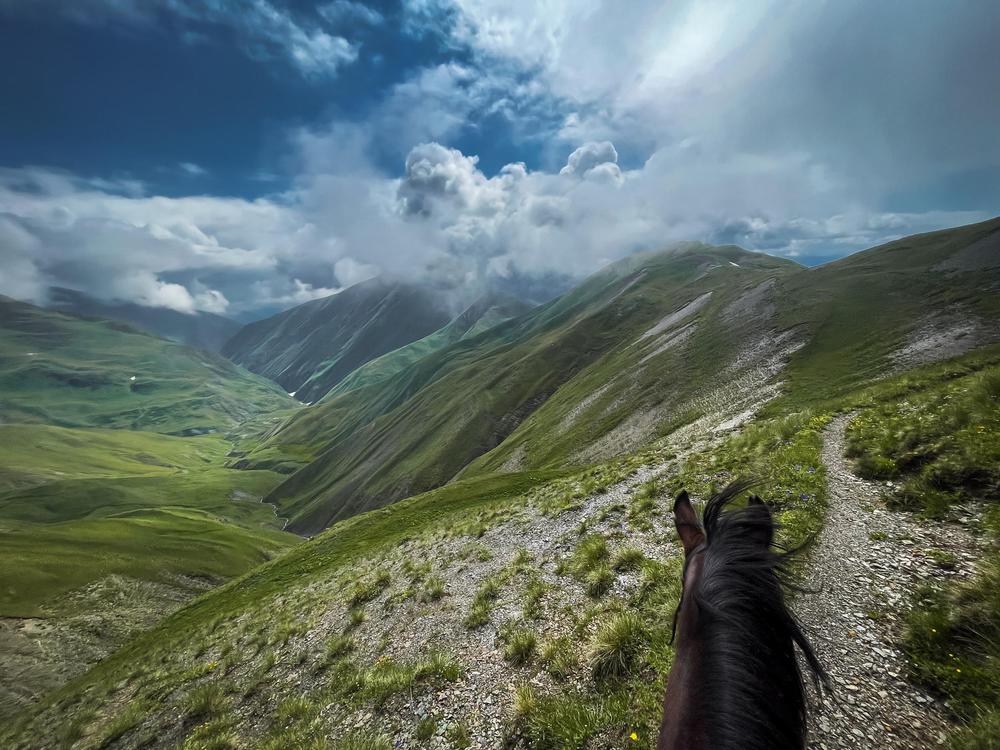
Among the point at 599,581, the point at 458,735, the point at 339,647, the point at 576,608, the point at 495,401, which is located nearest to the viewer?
the point at 458,735

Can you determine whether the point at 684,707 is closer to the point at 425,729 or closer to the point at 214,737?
the point at 425,729

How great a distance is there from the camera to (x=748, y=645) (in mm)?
2834

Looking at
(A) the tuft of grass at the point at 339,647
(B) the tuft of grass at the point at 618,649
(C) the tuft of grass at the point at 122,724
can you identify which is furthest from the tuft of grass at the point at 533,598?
(C) the tuft of grass at the point at 122,724

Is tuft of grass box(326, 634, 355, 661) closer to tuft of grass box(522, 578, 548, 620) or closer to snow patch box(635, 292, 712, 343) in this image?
tuft of grass box(522, 578, 548, 620)

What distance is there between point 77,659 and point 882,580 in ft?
208

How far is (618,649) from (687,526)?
208 inches

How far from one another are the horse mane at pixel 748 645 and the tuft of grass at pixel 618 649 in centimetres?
573

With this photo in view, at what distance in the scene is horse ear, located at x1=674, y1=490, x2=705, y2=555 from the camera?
4.15 m

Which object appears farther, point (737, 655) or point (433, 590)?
point (433, 590)

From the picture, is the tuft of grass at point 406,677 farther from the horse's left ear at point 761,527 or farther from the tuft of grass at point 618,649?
the horse's left ear at point 761,527

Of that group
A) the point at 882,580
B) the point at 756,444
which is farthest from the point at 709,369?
the point at 882,580

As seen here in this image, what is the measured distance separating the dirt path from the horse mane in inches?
176

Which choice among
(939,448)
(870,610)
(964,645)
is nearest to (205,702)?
(870,610)

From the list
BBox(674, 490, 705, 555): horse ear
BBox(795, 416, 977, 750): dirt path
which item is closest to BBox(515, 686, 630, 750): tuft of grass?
BBox(795, 416, 977, 750): dirt path
